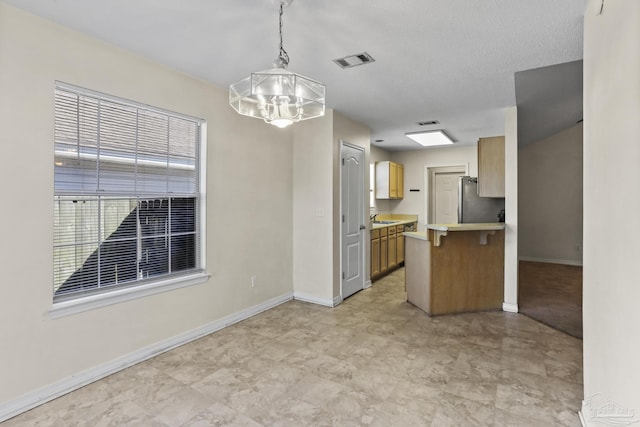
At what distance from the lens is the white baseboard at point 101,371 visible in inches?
79.3

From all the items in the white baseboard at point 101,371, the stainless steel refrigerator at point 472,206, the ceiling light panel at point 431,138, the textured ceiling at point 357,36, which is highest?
the ceiling light panel at point 431,138

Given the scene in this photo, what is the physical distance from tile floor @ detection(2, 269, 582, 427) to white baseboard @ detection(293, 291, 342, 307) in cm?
62

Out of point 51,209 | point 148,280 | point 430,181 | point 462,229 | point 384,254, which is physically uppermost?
point 430,181

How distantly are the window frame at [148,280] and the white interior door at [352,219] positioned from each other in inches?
73.1

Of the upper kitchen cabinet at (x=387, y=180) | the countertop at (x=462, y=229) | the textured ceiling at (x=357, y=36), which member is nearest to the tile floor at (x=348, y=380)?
the countertop at (x=462, y=229)

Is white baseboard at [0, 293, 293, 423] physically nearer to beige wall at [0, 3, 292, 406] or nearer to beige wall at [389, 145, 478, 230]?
beige wall at [0, 3, 292, 406]

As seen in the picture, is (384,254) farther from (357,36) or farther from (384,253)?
(357,36)

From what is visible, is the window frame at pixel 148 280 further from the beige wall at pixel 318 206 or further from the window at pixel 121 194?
the beige wall at pixel 318 206

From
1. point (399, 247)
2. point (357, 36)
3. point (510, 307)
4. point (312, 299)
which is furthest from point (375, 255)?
point (357, 36)

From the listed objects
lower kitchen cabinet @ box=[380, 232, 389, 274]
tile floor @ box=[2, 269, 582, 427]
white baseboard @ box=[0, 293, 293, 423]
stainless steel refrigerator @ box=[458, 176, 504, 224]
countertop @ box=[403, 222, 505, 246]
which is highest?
stainless steel refrigerator @ box=[458, 176, 504, 224]

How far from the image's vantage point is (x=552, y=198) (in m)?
6.47

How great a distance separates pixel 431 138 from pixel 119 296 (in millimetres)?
5239

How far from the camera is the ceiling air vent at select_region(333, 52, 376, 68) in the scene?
2635mm

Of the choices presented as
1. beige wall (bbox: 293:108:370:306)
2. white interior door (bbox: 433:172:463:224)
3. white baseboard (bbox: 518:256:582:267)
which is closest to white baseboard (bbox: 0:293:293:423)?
beige wall (bbox: 293:108:370:306)
